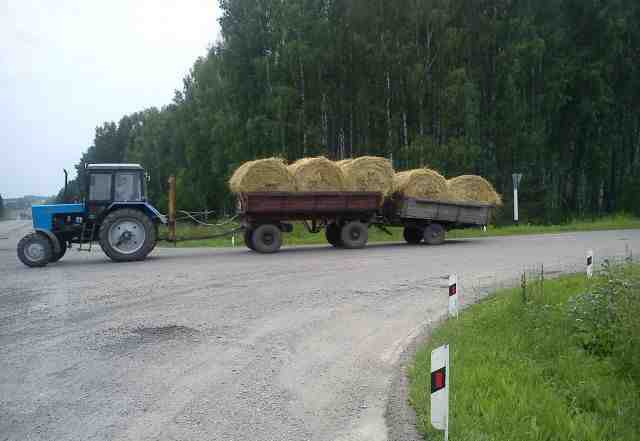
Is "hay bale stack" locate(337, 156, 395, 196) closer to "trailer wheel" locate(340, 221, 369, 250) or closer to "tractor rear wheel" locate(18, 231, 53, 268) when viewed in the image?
"trailer wheel" locate(340, 221, 369, 250)

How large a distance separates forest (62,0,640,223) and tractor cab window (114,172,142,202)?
15139mm

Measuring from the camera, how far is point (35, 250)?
12383mm

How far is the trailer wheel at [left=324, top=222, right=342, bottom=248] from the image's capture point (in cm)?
1622

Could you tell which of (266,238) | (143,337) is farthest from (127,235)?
(143,337)

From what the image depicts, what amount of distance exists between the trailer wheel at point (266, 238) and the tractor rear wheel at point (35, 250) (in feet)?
16.3

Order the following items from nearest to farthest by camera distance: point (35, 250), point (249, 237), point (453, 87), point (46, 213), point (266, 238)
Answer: point (35, 250) → point (46, 213) → point (266, 238) → point (249, 237) → point (453, 87)

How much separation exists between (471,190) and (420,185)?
1916 mm

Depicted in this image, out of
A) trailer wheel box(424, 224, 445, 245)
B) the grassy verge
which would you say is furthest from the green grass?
the grassy verge

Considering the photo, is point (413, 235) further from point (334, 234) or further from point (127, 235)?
point (127, 235)

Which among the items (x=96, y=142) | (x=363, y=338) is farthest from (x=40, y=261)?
(x=96, y=142)

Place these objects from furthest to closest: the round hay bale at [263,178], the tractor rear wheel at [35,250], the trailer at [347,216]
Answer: the trailer at [347,216]
the round hay bale at [263,178]
the tractor rear wheel at [35,250]

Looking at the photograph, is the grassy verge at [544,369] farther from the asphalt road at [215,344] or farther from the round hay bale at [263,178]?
the round hay bale at [263,178]

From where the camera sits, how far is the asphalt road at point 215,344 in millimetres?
4098

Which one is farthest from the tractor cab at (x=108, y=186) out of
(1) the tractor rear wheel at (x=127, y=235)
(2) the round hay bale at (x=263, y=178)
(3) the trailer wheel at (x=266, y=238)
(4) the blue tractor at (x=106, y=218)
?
(3) the trailer wheel at (x=266, y=238)
